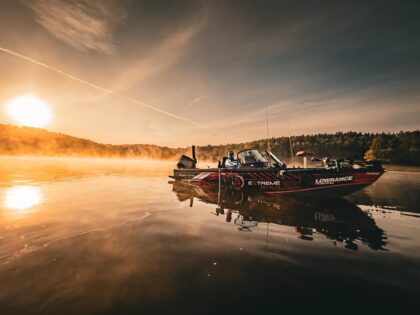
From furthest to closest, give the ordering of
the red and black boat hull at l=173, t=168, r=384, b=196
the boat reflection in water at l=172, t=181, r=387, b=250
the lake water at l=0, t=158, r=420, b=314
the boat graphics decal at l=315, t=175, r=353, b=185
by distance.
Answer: the boat graphics decal at l=315, t=175, r=353, b=185, the red and black boat hull at l=173, t=168, r=384, b=196, the boat reflection in water at l=172, t=181, r=387, b=250, the lake water at l=0, t=158, r=420, b=314

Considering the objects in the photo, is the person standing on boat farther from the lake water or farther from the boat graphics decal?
the lake water

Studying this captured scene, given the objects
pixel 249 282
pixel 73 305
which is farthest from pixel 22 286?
pixel 249 282

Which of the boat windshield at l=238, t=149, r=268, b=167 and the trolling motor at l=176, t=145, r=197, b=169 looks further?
the trolling motor at l=176, t=145, r=197, b=169

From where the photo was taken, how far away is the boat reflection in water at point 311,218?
16.4 feet

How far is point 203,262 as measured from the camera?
12.1 ft

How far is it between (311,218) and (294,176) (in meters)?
3.75

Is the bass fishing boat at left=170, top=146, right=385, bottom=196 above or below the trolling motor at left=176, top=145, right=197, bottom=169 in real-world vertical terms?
below

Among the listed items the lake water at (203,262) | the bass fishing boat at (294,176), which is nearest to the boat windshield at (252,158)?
the bass fishing boat at (294,176)

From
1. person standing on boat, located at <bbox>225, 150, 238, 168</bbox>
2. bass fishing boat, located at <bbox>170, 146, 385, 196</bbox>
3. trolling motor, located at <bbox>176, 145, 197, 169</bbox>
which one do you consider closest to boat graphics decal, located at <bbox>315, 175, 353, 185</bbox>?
bass fishing boat, located at <bbox>170, 146, 385, 196</bbox>

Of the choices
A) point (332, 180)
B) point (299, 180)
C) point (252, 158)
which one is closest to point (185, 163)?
point (252, 158)

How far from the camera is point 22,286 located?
9.42 ft

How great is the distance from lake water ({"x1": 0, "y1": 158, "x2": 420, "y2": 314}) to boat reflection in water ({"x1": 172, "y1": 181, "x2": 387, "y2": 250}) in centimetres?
5

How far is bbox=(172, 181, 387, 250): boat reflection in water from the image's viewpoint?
16.4 feet

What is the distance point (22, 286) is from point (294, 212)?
7.59 metres
